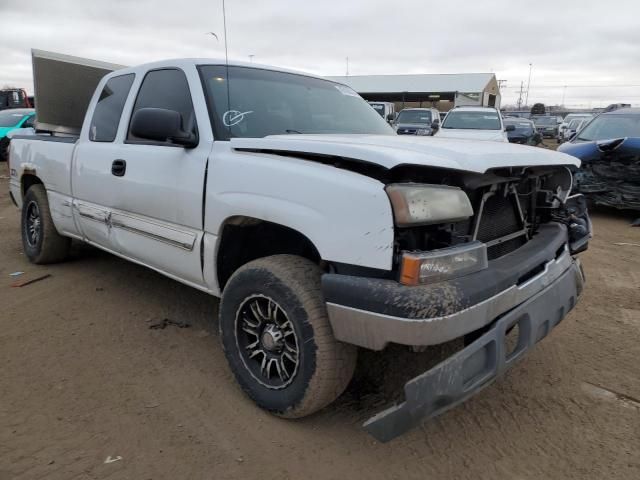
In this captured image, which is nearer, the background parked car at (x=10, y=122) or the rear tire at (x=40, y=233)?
the rear tire at (x=40, y=233)

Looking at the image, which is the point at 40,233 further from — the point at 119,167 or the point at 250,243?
Result: the point at 250,243

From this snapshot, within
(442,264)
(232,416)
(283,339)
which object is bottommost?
(232,416)

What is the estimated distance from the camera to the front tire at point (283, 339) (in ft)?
7.61

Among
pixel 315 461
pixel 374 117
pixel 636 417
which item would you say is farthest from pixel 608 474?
pixel 374 117

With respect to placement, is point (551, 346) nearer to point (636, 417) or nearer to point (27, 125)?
point (636, 417)

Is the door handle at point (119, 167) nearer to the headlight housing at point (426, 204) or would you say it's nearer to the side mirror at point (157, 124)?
the side mirror at point (157, 124)

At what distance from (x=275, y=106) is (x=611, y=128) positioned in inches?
296

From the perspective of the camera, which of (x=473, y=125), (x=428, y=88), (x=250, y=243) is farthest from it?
(x=428, y=88)

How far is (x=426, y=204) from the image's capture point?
6.86 ft

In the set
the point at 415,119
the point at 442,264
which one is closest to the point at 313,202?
the point at 442,264

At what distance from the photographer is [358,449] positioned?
8.07 ft

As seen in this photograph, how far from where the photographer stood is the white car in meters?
12.4

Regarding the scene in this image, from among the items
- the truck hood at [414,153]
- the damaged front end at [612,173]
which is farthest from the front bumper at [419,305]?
the damaged front end at [612,173]

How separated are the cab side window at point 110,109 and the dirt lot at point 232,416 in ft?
4.72
